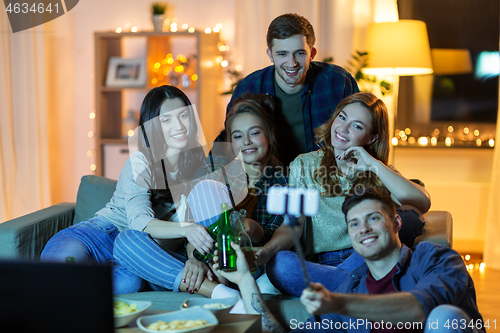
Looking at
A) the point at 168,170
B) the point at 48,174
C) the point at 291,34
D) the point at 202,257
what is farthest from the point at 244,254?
the point at 48,174

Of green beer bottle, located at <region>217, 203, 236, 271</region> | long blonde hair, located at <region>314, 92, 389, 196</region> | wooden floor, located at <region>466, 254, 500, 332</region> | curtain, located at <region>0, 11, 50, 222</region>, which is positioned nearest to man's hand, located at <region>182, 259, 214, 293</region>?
green beer bottle, located at <region>217, 203, 236, 271</region>

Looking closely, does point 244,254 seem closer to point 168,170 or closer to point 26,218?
point 168,170

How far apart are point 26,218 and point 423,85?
293 centimetres

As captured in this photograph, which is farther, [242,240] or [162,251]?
[162,251]

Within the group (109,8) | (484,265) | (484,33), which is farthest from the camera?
(109,8)

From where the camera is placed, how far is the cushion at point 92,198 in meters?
2.18

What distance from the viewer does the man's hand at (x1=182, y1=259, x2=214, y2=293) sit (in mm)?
1575

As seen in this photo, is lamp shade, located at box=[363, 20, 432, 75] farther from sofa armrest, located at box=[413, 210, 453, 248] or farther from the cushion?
the cushion

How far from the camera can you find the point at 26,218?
2014 millimetres

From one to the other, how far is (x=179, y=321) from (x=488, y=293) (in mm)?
2165

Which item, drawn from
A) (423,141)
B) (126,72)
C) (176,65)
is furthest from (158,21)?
(423,141)

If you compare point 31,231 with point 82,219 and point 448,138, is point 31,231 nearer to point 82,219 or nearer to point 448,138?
point 82,219

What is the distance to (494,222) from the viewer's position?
3.24m

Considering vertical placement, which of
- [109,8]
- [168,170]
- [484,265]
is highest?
[109,8]
